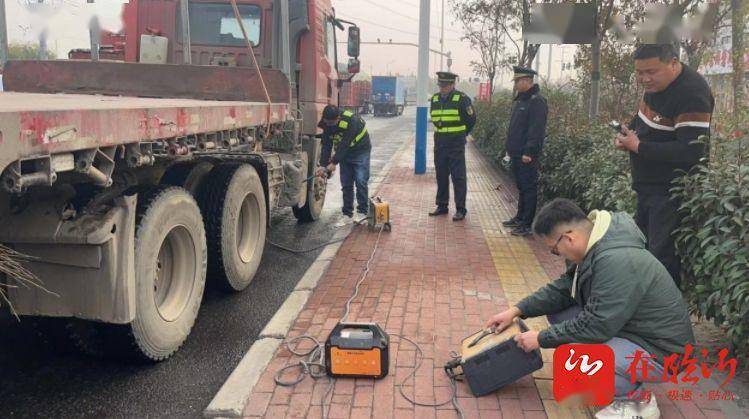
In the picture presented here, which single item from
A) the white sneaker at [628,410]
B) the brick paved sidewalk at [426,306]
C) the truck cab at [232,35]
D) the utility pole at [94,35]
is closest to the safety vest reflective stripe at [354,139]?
the truck cab at [232,35]

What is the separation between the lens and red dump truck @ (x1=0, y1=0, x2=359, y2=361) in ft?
8.84

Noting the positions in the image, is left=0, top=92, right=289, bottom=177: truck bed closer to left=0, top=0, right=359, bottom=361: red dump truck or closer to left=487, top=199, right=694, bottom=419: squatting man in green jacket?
left=0, top=0, right=359, bottom=361: red dump truck

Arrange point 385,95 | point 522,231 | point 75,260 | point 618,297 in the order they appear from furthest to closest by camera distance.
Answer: point 385,95 < point 522,231 < point 75,260 < point 618,297

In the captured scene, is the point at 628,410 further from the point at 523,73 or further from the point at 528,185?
the point at 523,73

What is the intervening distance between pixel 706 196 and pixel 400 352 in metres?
1.97

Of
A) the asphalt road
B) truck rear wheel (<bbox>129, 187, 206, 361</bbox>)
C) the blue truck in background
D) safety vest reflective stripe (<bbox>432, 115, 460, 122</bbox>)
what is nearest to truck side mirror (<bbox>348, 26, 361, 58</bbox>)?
safety vest reflective stripe (<bbox>432, 115, 460, 122</bbox>)

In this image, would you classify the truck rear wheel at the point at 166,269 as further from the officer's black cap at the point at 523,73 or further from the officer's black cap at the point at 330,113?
the officer's black cap at the point at 523,73

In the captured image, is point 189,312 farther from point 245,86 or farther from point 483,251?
point 483,251

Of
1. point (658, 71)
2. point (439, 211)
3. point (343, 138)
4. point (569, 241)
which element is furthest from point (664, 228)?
point (439, 211)

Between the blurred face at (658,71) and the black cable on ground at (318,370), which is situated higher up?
the blurred face at (658,71)

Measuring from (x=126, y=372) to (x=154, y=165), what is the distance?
3.98 feet

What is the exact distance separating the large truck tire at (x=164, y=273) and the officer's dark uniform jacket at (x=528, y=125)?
3979mm

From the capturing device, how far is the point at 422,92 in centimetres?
1331

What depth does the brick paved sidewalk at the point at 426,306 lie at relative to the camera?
3158 millimetres
